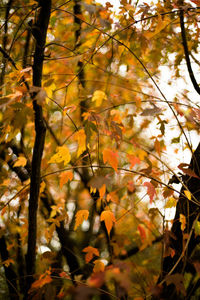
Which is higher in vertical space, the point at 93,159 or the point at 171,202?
the point at 93,159

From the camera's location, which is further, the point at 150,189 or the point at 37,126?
the point at 150,189

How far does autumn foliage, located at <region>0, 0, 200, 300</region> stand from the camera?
868 mm

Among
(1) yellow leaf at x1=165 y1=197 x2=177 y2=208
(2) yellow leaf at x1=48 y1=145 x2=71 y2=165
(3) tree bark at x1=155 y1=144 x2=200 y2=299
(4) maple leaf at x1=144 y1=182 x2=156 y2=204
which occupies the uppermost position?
(2) yellow leaf at x1=48 y1=145 x2=71 y2=165

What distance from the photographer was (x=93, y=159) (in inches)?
73.5

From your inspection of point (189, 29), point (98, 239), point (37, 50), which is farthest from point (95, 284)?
point (189, 29)

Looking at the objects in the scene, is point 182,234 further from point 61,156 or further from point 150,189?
point 61,156

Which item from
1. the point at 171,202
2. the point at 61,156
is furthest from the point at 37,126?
the point at 171,202

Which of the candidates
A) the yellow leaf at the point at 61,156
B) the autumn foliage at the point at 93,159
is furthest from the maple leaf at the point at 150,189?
the yellow leaf at the point at 61,156

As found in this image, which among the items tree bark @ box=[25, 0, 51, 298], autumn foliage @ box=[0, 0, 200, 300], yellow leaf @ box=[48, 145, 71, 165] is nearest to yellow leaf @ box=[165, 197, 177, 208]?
autumn foliage @ box=[0, 0, 200, 300]

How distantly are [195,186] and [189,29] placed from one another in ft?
4.37

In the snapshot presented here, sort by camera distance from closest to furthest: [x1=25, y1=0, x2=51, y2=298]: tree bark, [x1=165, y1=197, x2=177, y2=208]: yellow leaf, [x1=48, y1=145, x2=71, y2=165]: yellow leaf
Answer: [x1=25, y1=0, x2=51, y2=298]: tree bark → [x1=48, y1=145, x2=71, y2=165]: yellow leaf → [x1=165, y1=197, x2=177, y2=208]: yellow leaf

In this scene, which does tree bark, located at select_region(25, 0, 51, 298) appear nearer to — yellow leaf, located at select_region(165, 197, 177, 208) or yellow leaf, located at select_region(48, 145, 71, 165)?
yellow leaf, located at select_region(48, 145, 71, 165)

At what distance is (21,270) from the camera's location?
6.57 ft

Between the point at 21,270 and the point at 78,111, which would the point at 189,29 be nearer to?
A: the point at 78,111
